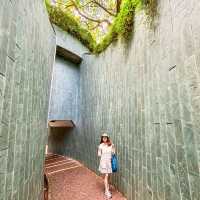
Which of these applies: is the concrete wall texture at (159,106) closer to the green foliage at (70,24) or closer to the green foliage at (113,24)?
the green foliage at (113,24)

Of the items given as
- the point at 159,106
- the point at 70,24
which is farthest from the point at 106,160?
the point at 70,24

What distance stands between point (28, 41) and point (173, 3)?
2275mm

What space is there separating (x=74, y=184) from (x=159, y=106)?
12.3ft

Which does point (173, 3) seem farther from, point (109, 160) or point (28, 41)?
point (109, 160)

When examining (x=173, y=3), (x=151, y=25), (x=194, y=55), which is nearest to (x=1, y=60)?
(x=194, y=55)

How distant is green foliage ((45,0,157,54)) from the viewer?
381cm

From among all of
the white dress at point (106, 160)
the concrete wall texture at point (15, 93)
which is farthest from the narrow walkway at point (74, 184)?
the concrete wall texture at point (15, 93)

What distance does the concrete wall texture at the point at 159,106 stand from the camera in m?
2.22

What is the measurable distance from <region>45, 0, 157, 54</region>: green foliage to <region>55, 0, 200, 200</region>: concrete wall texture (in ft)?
1.05

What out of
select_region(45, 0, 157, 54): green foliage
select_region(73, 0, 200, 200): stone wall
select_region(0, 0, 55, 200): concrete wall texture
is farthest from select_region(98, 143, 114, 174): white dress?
select_region(45, 0, 157, 54): green foliage

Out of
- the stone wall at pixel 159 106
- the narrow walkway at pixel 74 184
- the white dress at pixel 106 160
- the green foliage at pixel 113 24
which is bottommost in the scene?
the narrow walkway at pixel 74 184

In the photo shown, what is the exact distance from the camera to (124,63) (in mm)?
4789

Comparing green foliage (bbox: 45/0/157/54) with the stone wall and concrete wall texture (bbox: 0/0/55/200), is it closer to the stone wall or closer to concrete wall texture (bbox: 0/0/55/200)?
the stone wall

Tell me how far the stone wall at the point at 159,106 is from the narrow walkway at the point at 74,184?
2.17 feet
